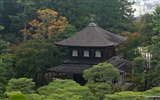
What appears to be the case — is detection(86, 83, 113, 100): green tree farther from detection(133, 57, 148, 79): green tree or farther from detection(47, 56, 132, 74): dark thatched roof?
detection(133, 57, 148, 79): green tree

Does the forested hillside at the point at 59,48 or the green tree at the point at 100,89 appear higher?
the forested hillside at the point at 59,48

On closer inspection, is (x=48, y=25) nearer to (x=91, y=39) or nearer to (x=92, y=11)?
(x=92, y=11)

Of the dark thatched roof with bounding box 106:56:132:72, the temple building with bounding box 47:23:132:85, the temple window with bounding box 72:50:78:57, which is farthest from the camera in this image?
the temple window with bounding box 72:50:78:57

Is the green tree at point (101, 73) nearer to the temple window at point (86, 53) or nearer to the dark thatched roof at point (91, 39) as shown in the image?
the dark thatched roof at point (91, 39)

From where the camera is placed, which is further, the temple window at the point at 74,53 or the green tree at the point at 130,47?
the green tree at the point at 130,47

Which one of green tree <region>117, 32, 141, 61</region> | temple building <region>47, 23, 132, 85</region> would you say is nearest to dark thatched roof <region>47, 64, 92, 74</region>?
temple building <region>47, 23, 132, 85</region>

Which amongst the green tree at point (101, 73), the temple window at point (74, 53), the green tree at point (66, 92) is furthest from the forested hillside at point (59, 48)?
the temple window at point (74, 53)

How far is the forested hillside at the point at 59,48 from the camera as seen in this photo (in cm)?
1425

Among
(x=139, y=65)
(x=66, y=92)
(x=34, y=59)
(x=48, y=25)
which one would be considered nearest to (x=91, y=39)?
(x=139, y=65)

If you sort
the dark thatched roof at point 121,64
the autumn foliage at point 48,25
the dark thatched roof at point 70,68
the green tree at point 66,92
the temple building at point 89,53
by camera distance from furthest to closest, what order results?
the autumn foliage at point 48,25 < the dark thatched roof at point 121,64 < the temple building at point 89,53 < the dark thatched roof at point 70,68 < the green tree at point 66,92

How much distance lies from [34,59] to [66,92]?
8264 millimetres

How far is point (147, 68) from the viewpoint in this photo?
20.1 metres

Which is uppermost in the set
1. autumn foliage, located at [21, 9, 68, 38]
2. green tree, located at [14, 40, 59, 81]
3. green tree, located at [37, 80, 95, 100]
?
autumn foliage, located at [21, 9, 68, 38]

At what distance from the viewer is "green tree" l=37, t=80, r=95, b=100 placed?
12.4 metres
